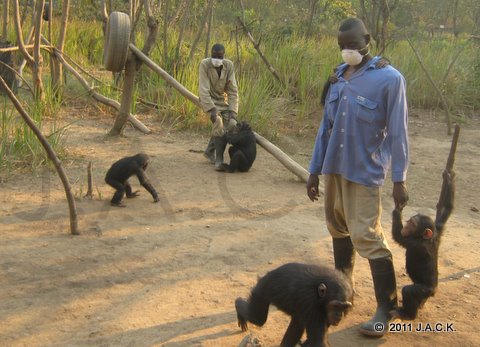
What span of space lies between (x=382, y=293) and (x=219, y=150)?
4.29 meters

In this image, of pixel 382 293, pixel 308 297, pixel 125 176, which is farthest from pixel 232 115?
pixel 308 297

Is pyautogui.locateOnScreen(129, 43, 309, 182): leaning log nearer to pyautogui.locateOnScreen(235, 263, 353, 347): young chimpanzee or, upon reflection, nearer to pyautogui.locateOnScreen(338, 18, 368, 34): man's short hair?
pyautogui.locateOnScreen(338, 18, 368, 34): man's short hair

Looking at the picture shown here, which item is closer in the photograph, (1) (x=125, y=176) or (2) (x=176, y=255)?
(2) (x=176, y=255)

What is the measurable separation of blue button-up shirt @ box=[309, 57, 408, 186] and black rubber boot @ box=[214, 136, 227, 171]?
3.92 meters

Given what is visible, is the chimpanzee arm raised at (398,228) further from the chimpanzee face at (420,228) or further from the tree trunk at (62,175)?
the tree trunk at (62,175)

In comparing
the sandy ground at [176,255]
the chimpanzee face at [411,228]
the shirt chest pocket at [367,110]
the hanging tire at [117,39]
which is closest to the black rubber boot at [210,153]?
the sandy ground at [176,255]

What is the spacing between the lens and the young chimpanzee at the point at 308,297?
3244mm

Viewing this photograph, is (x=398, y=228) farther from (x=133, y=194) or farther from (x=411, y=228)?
(x=133, y=194)

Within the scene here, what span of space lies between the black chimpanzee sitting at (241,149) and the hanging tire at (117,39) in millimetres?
1626

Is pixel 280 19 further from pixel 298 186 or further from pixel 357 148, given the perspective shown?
pixel 357 148

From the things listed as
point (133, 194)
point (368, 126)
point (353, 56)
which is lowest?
point (133, 194)

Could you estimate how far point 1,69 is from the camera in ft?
34.6

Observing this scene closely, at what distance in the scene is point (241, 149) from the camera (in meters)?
7.81

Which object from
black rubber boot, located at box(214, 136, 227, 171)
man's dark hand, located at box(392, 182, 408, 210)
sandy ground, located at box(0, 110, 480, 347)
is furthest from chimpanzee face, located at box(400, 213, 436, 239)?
black rubber boot, located at box(214, 136, 227, 171)
